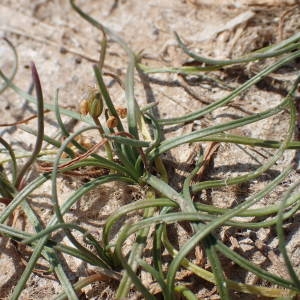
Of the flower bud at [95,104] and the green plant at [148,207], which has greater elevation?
the flower bud at [95,104]

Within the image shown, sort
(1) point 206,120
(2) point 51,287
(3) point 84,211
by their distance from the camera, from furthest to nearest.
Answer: (1) point 206,120 → (3) point 84,211 → (2) point 51,287

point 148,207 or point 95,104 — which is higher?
point 95,104

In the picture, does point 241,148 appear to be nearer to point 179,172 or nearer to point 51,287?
point 179,172

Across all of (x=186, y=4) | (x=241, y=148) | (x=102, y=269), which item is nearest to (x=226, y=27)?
(x=186, y=4)

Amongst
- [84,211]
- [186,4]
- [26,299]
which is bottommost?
[26,299]

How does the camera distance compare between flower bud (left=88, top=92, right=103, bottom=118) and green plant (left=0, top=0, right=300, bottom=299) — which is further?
flower bud (left=88, top=92, right=103, bottom=118)

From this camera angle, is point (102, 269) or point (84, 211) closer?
point (102, 269)

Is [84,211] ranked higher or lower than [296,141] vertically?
lower

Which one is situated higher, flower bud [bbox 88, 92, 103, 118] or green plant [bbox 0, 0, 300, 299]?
flower bud [bbox 88, 92, 103, 118]
